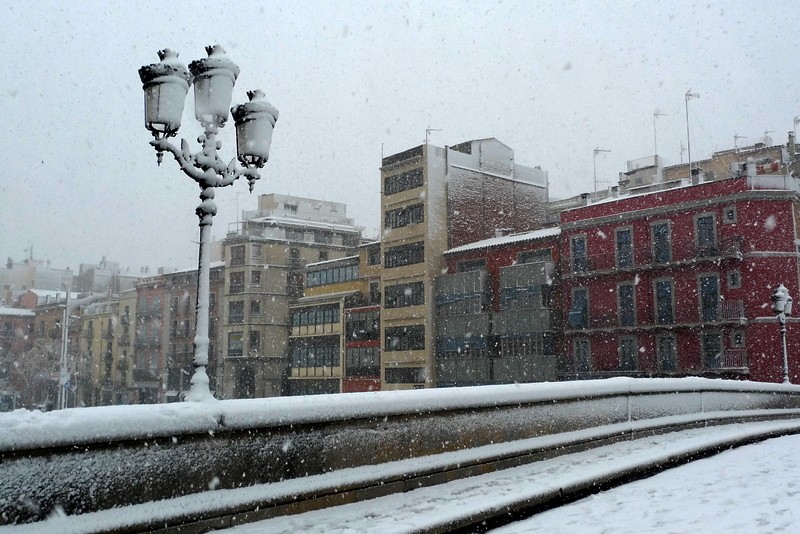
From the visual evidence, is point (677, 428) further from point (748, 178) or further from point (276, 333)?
point (276, 333)

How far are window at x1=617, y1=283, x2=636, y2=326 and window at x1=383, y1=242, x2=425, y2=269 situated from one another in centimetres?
1381

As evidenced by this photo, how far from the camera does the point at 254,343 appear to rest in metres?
64.8

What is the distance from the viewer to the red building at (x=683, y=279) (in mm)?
36219

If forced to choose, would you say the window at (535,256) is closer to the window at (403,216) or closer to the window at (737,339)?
the window at (403,216)

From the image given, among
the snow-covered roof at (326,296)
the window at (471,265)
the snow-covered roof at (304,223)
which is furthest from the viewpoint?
the snow-covered roof at (304,223)

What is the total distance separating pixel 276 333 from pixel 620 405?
56.4 m

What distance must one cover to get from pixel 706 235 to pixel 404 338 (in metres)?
20.5

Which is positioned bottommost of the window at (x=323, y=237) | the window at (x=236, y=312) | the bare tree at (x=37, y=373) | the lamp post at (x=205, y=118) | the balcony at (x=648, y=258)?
the bare tree at (x=37, y=373)

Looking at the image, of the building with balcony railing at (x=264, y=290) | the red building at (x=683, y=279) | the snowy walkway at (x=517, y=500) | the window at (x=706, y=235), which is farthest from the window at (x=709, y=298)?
the building with balcony railing at (x=264, y=290)

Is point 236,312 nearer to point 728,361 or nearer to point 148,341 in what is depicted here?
point 148,341

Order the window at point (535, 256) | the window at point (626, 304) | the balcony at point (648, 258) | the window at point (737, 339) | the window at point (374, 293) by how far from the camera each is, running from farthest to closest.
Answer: the window at point (374, 293) < the window at point (535, 256) < the window at point (626, 304) < the balcony at point (648, 258) < the window at point (737, 339)

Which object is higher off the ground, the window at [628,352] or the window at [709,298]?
the window at [709,298]

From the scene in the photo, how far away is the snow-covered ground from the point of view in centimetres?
554

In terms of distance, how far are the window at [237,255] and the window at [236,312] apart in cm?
355
